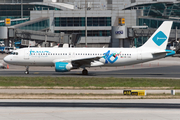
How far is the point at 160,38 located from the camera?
48.8m

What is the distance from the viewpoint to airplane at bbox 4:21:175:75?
4681cm

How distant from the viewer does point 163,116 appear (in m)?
21.1

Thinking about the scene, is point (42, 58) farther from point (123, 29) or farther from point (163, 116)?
point (123, 29)

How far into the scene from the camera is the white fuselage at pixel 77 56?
154 ft

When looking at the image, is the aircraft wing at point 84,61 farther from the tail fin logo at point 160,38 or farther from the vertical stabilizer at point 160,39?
the tail fin logo at point 160,38

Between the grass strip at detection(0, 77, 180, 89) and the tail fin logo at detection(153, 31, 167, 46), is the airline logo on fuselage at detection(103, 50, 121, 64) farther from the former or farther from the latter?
the grass strip at detection(0, 77, 180, 89)

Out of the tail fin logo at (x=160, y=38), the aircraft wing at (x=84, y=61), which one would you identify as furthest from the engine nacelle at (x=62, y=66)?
the tail fin logo at (x=160, y=38)

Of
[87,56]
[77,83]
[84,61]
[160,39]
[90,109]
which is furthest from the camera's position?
[160,39]

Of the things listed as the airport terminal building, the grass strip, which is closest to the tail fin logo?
the grass strip

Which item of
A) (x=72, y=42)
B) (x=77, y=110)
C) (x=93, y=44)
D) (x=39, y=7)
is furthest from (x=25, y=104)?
(x=39, y=7)

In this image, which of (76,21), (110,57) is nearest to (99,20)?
(76,21)

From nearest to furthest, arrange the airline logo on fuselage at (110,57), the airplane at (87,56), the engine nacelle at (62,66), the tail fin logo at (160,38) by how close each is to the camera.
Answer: the engine nacelle at (62,66) < the airplane at (87,56) < the airline logo on fuselage at (110,57) < the tail fin logo at (160,38)

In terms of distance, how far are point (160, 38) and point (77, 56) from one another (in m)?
12.9

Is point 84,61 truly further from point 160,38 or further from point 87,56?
point 160,38
